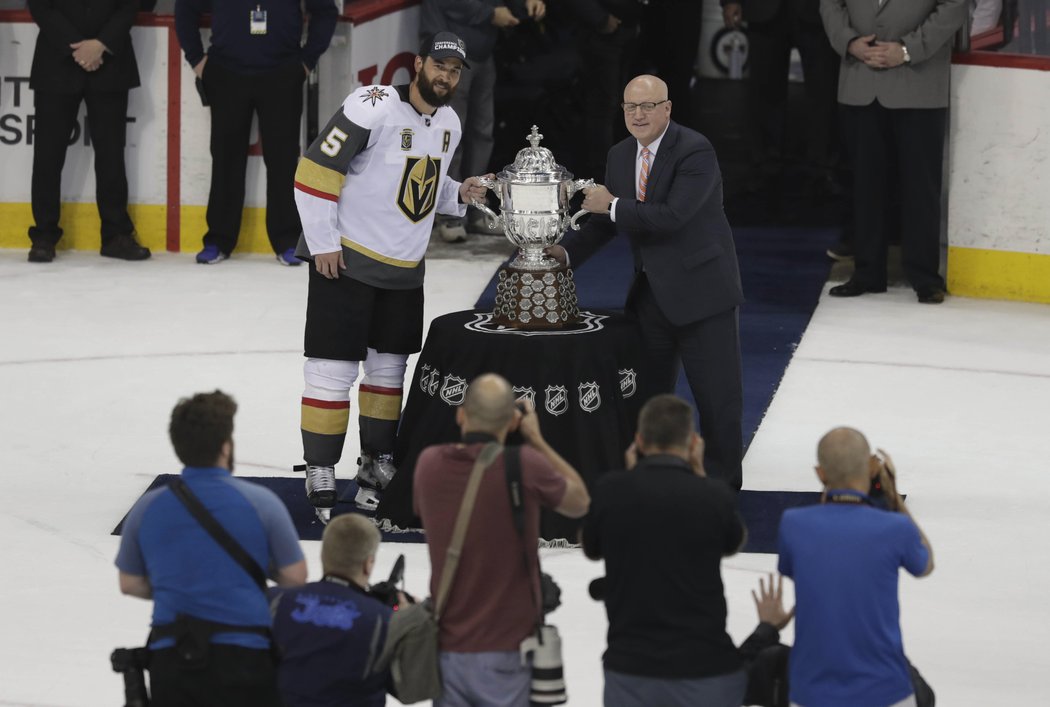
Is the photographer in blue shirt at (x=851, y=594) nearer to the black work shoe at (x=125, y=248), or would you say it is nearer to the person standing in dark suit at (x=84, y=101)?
the person standing in dark suit at (x=84, y=101)

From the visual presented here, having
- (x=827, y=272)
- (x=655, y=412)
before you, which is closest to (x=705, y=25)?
(x=827, y=272)

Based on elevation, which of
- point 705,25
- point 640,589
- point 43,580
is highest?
point 705,25

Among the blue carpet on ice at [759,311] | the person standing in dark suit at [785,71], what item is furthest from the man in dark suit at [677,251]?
the person standing in dark suit at [785,71]

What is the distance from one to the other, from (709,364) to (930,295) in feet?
12.7

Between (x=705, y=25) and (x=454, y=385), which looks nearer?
(x=454, y=385)

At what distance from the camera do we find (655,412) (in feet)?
14.8

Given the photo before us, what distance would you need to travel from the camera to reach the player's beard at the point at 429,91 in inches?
270

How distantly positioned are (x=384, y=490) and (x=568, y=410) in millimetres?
779

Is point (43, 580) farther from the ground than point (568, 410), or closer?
closer

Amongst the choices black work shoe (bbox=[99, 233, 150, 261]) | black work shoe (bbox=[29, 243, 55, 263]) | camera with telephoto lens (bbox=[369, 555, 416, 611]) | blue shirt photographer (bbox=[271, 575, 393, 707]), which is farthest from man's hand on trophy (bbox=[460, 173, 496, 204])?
black work shoe (bbox=[29, 243, 55, 263])

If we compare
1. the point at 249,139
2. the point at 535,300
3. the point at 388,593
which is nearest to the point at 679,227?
the point at 535,300

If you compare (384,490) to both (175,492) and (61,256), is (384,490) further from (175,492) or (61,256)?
(61,256)

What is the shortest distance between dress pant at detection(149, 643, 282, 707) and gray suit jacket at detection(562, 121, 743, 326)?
289cm

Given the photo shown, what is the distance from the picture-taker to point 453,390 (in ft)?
22.2
